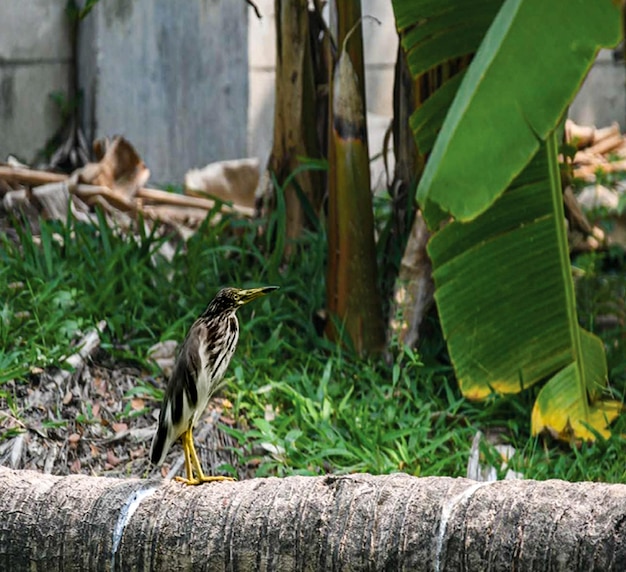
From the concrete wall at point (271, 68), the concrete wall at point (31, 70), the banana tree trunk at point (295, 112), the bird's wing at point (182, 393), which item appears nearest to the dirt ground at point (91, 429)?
the bird's wing at point (182, 393)

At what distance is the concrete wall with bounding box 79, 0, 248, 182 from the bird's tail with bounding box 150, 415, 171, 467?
453 cm

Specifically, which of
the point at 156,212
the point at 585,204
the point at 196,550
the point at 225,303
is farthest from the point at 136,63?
the point at 196,550

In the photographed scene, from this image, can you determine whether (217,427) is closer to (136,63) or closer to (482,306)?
(482,306)

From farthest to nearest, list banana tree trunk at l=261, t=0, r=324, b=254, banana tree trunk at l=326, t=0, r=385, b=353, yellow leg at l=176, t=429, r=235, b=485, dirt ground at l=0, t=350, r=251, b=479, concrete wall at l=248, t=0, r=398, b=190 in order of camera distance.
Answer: concrete wall at l=248, t=0, r=398, b=190 → banana tree trunk at l=261, t=0, r=324, b=254 → banana tree trunk at l=326, t=0, r=385, b=353 → dirt ground at l=0, t=350, r=251, b=479 → yellow leg at l=176, t=429, r=235, b=485

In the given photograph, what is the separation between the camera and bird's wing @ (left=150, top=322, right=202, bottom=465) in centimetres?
329

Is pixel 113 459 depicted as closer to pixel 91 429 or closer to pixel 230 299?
pixel 91 429

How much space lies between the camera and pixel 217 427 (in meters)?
4.38

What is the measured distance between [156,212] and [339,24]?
89.3 inches

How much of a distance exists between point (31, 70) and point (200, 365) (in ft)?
19.2

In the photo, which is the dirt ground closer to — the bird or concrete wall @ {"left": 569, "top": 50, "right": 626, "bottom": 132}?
the bird

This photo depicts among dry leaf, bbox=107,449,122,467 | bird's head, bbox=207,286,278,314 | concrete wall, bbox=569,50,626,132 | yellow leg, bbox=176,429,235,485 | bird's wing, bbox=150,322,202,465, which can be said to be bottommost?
dry leaf, bbox=107,449,122,467

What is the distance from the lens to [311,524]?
288cm

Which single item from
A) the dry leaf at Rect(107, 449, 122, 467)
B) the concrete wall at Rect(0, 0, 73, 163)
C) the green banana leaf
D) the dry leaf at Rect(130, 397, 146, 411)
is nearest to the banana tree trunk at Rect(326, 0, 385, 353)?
the green banana leaf

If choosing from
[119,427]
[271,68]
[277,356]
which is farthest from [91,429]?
[271,68]
